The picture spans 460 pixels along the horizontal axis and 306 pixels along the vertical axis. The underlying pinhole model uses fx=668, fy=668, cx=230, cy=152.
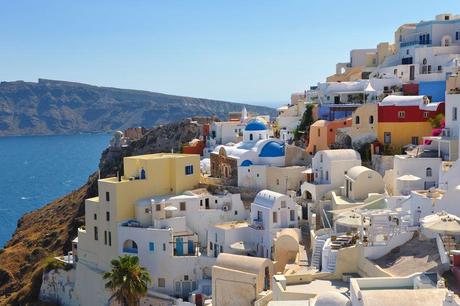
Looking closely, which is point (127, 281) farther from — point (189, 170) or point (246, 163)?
point (246, 163)

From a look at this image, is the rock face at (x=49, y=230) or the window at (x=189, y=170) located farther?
the rock face at (x=49, y=230)

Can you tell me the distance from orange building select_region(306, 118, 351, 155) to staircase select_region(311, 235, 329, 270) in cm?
1420

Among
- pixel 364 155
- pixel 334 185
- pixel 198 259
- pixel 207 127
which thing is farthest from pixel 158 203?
pixel 207 127

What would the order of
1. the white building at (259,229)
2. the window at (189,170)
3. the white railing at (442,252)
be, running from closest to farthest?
the white railing at (442,252), the white building at (259,229), the window at (189,170)

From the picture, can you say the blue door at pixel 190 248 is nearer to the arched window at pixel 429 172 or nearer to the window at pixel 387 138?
the arched window at pixel 429 172

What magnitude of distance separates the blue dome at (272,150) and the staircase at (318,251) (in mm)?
12110

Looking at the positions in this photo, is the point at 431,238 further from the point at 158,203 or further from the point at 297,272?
the point at 158,203

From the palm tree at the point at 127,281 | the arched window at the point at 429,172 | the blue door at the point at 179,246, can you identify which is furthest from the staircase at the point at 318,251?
the blue door at the point at 179,246

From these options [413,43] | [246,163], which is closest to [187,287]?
[246,163]

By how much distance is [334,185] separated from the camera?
41.2 m

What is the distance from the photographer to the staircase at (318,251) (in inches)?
1285

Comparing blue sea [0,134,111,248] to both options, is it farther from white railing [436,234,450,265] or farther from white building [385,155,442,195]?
white railing [436,234,450,265]

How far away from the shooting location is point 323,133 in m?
47.8

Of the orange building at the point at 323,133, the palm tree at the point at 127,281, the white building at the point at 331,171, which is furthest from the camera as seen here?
the orange building at the point at 323,133
